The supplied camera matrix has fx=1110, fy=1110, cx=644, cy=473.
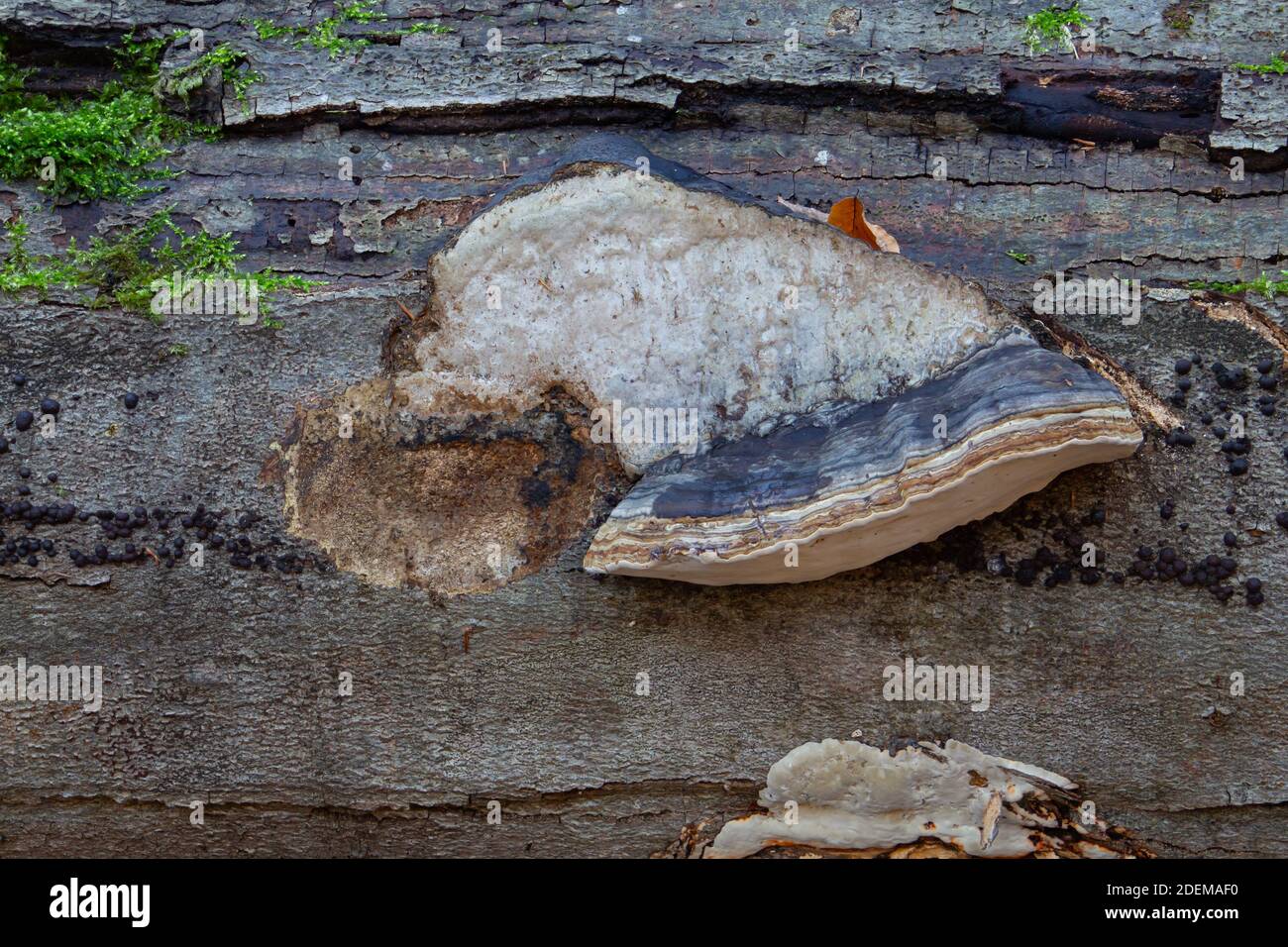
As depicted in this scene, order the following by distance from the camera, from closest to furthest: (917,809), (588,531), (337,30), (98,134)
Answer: (588,531)
(917,809)
(98,134)
(337,30)

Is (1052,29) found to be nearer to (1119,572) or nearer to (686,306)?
(686,306)

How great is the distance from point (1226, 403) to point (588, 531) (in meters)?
2.33

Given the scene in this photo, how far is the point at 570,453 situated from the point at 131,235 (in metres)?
1.89

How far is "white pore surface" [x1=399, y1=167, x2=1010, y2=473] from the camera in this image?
381 centimetres

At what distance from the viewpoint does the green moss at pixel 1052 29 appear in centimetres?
430

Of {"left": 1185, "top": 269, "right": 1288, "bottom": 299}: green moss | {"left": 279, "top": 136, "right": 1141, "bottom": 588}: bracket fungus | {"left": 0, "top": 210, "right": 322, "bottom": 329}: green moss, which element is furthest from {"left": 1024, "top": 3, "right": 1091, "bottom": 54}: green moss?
{"left": 0, "top": 210, "right": 322, "bottom": 329}: green moss

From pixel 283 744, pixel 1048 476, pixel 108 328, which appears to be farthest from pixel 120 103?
pixel 1048 476

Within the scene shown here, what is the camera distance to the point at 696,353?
390cm

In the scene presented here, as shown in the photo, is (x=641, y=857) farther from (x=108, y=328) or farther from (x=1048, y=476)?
(x=108, y=328)

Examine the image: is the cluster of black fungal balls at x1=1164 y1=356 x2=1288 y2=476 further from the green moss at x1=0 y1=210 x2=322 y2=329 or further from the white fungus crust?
the green moss at x1=0 y1=210 x2=322 y2=329

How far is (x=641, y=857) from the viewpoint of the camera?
14.0 ft

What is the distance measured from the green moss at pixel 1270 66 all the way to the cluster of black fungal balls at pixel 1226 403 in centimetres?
113

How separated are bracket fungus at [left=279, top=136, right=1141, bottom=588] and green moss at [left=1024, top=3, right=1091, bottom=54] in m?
1.20

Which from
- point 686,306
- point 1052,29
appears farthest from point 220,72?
point 1052,29
